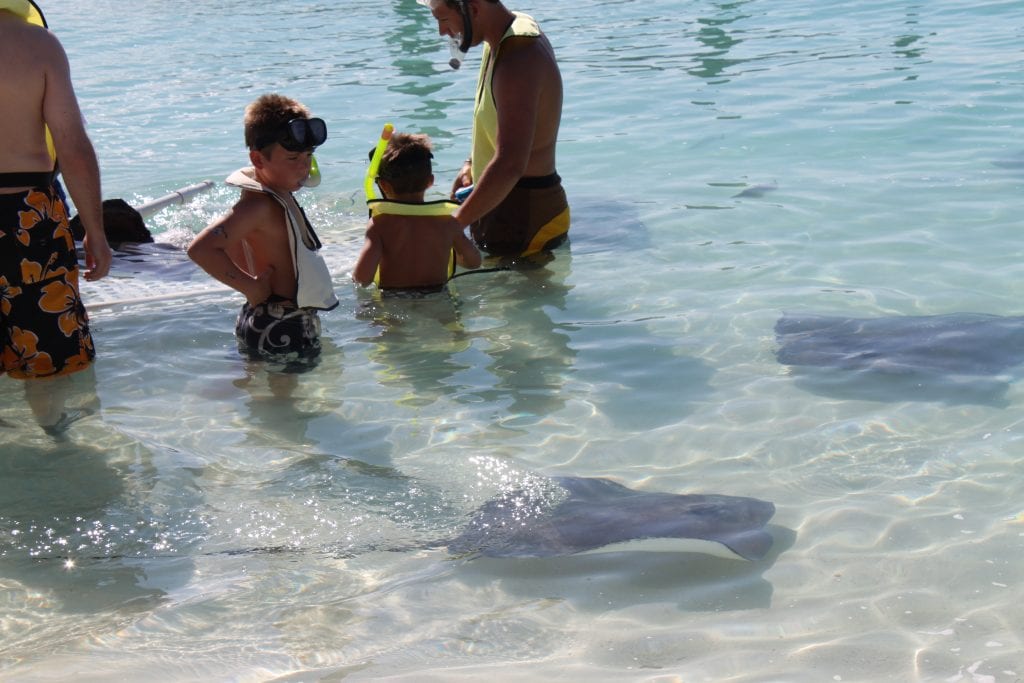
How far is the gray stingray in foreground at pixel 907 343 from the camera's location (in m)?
4.76

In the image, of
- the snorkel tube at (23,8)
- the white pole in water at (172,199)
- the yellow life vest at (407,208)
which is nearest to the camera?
the snorkel tube at (23,8)

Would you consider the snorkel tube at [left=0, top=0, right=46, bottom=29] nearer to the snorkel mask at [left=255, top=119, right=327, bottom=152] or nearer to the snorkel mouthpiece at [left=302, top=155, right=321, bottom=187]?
the snorkel mask at [left=255, top=119, right=327, bottom=152]

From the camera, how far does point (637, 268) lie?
6.43 m

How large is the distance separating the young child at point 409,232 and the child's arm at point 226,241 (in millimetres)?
975

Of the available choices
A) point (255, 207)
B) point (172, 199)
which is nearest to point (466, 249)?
point (255, 207)

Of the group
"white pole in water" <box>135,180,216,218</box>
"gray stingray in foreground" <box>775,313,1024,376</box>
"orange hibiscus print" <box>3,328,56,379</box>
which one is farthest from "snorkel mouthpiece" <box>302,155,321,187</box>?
"white pole in water" <box>135,180,216,218</box>

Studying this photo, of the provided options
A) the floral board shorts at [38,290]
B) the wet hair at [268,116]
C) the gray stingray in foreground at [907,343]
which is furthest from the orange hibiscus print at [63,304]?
the gray stingray in foreground at [907,343]

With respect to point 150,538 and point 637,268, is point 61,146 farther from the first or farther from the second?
point 637,268

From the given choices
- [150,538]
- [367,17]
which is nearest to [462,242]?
[150,538]

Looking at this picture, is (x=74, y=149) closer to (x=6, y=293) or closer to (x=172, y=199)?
(x=6, y=293)

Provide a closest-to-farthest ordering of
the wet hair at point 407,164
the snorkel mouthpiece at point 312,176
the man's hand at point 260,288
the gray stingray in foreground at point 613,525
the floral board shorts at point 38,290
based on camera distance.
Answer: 1. the gray stingray in foreground at point 613,525
2. the floral board shorts at point 38,290
3. the snorkel mouthpiece at point 312,176
4. the man's hand at point 260,288
5. the wet hair at point 407,164

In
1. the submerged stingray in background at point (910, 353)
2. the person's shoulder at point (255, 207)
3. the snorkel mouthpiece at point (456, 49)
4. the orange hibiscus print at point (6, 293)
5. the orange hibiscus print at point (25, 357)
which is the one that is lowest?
the submerged stingray in background at point (910, 353)

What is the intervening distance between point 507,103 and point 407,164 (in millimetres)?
630

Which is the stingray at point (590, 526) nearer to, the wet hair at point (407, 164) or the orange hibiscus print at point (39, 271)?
the orange hibiscus print at point (39, 271)
